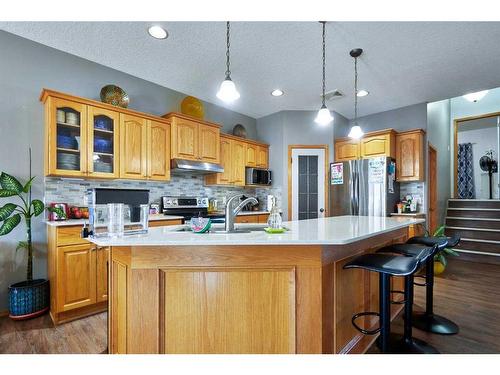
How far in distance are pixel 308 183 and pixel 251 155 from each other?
1.15m

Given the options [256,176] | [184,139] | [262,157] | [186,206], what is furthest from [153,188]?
[262,157]

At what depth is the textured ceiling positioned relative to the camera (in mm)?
2480

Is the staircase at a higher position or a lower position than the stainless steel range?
lower

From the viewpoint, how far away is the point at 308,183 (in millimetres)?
4793

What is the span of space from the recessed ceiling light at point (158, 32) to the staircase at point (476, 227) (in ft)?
18.8

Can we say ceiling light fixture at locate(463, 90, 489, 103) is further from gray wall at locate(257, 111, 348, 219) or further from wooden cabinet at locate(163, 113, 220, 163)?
wooden cabinet at locate(163, 113, 220, 163)

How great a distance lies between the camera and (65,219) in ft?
8.77

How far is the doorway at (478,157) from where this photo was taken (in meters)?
6.72

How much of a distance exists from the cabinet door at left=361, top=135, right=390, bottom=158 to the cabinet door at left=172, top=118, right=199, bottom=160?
287cm

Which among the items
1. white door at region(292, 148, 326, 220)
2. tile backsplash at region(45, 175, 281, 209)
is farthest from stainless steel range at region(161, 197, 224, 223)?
white door at region(292, 148, 326, 220)

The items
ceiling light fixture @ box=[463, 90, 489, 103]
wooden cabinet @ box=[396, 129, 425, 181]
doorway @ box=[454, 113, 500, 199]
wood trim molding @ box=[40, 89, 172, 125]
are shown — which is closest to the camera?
wood trim molding @ box=[40, 89, 172, 125]

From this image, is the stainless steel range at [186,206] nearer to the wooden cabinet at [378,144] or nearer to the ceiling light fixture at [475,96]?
→ the wooden cabinet at [378,144]

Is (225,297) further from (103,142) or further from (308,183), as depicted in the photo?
(308,183)
